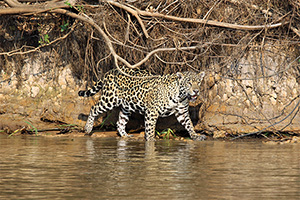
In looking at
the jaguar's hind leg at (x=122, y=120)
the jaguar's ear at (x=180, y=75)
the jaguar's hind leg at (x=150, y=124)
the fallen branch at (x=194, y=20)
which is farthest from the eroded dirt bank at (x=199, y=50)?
the jaguar's hind leg at (x=150, y=124)

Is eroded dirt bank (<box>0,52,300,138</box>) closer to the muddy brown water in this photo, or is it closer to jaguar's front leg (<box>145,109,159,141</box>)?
jaguar's front leg (<box>145,109,159,141</box>)

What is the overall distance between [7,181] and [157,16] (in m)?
4.92

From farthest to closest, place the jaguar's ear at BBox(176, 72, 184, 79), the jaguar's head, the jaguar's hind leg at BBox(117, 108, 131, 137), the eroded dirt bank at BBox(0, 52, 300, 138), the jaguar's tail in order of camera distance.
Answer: the jaguar's tail
the jaguar's hind leg at BBox(117, 108, 131, 137)
the eroded dirt bank at BBox(0, 52, 300, 138)
the jaguar's ear at BBox(176, 72, 184, 79)
the jaguar's head

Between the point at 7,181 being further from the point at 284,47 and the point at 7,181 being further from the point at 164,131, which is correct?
the point at 284,47

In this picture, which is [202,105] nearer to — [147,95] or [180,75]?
[180,75]

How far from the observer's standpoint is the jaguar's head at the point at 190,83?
28.0 ft

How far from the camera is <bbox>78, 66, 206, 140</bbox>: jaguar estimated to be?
879 cm

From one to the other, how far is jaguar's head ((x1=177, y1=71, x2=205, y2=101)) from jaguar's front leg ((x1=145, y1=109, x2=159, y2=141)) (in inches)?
23.9

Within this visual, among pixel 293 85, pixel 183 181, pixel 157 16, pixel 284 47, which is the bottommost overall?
pixel 183 181

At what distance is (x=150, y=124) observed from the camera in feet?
29.2

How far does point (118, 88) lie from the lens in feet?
31.0

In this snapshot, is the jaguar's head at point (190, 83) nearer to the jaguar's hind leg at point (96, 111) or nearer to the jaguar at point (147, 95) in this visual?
the jaguar at point (147, 95)

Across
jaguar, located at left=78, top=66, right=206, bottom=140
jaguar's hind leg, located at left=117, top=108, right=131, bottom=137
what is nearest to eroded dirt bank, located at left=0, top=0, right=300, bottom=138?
jaguar, located at left=78, top=66, right=206, bottom=140

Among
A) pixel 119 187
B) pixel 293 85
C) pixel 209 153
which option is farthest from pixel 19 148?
pixel 293 85
